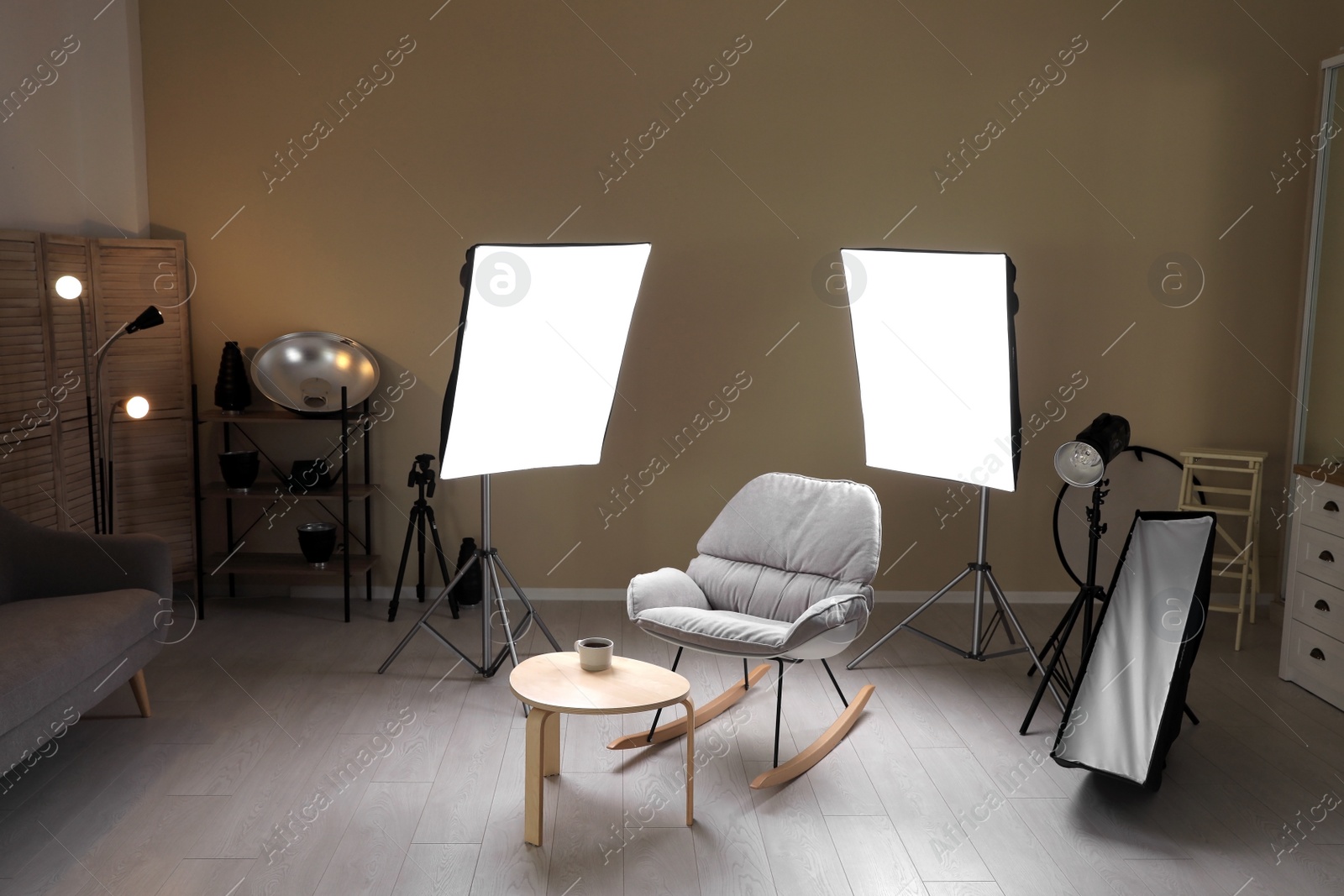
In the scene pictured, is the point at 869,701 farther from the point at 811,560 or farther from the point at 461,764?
the point at 461,764

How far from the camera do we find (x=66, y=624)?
2.93m

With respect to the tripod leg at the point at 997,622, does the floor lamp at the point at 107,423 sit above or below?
above

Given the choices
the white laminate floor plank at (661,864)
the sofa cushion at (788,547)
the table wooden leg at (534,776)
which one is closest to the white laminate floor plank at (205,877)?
the table wooden leg at (534,776)

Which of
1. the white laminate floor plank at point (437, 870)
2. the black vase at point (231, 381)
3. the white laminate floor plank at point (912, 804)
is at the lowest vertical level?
the white laminate floor plank at point (437, 870)

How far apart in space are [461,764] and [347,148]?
280cm

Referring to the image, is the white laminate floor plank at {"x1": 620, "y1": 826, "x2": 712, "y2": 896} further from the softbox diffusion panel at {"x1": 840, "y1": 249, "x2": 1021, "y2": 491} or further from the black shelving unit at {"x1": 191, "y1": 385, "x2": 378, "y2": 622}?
the black shelving unit at {"x1": 191, "y1": 385, "x2": 378, "y2": 622}

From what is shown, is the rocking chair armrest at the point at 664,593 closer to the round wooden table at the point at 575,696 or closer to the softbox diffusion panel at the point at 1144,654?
the round wooden table at the point at 575,696

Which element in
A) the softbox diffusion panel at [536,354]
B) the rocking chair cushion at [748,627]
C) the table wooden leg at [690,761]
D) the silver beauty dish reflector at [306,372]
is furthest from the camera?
the silver beauty dish reflector at [306,372]

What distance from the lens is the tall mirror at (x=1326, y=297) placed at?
4.35 m

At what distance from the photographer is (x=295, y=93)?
14.5 feet

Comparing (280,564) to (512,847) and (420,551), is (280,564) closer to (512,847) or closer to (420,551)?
(420,551)

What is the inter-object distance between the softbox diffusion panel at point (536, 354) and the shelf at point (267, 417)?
1.10 m

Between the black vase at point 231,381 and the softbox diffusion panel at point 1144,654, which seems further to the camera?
the black vase at point 231,381

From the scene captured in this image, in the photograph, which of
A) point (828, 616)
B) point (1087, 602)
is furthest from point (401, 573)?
point (1087, 602)
